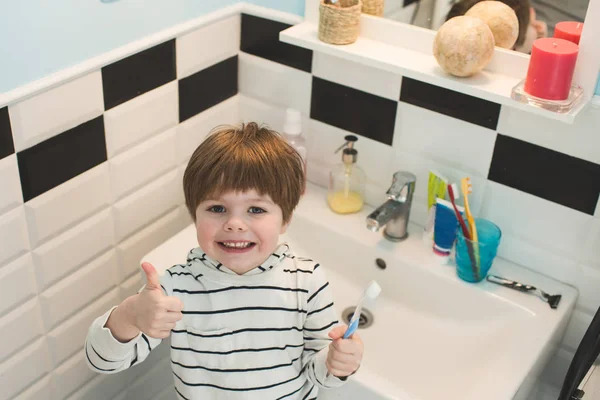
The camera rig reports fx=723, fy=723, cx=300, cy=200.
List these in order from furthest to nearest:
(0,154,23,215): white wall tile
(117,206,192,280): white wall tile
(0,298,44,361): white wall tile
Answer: (117,206,192,280): white wall tile < (0,298,44,361): white wall tile < (0,154,23,215): white wall tile

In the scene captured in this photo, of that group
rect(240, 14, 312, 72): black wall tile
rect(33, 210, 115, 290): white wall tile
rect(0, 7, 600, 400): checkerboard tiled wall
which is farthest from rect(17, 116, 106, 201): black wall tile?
rect(240, 14, 312, 72): black wall tile

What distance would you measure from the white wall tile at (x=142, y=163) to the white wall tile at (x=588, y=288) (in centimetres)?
87

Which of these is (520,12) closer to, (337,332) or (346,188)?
(346,188)

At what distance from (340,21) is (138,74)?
15.7 inches

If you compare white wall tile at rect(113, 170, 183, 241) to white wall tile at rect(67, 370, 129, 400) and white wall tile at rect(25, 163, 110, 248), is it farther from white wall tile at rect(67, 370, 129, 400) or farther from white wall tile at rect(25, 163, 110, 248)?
white wall tile at rect(67, 370, 129, 400)

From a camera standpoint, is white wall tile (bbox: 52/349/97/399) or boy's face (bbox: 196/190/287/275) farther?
white wall tile (bbox: 52/349/97/399)

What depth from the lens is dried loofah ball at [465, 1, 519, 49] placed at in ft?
4.28

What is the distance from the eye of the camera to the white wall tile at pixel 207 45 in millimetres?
1487

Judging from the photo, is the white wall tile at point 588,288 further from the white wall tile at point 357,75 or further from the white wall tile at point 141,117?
the white wall tile at point 141,117

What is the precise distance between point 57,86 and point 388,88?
2.12 ft

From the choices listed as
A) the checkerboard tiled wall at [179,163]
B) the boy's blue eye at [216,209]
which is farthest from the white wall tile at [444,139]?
the boy's blue eye at [216,209]

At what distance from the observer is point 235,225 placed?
106 centimetres

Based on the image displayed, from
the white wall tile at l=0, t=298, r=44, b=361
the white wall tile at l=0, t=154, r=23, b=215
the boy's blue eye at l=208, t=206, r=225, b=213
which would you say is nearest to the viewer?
the boy's blue eye at l=208, t=206, r=225, b=213

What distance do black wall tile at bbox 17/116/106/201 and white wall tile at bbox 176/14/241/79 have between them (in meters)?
0.24
